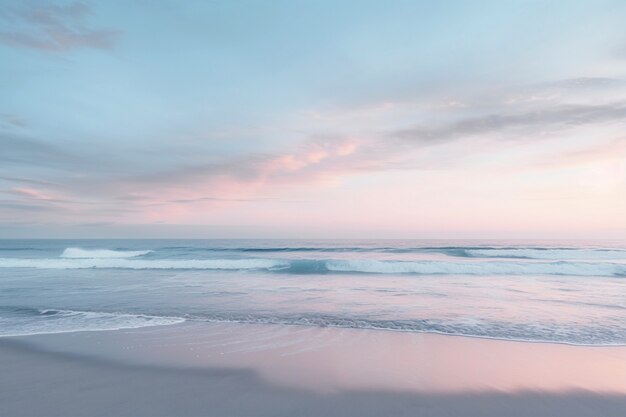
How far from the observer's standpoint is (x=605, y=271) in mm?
18328

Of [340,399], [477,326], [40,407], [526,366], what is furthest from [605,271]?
[40,407]

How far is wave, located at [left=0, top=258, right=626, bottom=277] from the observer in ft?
61.1

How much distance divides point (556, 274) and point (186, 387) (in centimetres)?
1901

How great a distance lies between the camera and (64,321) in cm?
796

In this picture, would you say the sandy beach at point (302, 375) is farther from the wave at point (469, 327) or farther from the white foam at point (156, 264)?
the white foam at point (156, 264)

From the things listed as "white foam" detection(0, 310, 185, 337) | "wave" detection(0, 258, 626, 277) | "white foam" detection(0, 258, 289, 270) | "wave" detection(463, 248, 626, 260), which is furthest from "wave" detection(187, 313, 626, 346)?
"wave" detection(463, 248, 626, 260)

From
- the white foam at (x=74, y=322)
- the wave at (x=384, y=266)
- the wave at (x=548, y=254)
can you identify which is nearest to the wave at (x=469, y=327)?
the white foam at (x=74, y=322)

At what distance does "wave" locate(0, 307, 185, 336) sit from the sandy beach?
0.56m

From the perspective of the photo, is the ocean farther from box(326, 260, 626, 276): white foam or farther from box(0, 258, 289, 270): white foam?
box(0, 258, 289, 270): white foam

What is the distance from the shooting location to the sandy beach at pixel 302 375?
4047 mm

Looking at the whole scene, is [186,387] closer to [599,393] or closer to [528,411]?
[528,411]

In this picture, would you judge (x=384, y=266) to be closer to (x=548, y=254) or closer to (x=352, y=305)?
(x=352, y=305)

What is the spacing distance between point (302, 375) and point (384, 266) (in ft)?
52.7

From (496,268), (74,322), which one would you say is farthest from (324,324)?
(496,268)
